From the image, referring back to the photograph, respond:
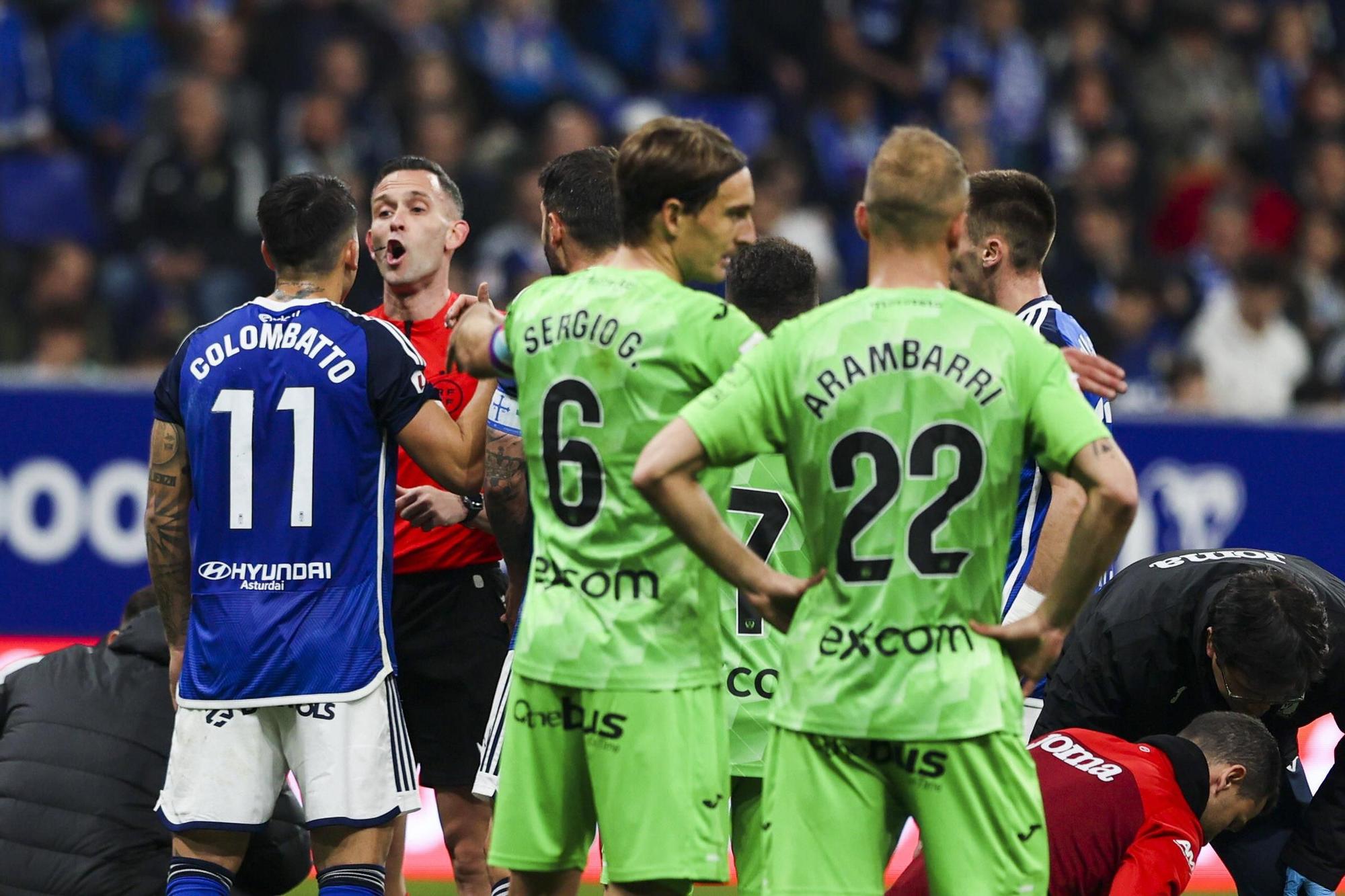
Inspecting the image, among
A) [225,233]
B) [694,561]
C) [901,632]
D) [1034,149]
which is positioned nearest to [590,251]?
[694,561]

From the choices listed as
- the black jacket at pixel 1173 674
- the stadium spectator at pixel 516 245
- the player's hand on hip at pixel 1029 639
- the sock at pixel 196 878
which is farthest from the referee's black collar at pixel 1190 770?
the stadium spectator at pixel 516 245

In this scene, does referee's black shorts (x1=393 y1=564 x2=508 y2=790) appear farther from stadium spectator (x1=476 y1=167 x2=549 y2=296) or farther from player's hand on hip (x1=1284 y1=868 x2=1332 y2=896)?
stadium spectator (x1=476 y1=167 x2=549 y2=296)

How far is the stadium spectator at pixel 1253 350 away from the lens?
12969mm

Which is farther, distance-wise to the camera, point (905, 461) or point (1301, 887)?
point (1301, 887)

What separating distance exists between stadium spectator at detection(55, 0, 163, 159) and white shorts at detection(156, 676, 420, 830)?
30.1ft

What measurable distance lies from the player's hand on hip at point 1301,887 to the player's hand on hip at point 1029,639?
6.75 feet

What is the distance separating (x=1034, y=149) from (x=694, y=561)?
1077 cm

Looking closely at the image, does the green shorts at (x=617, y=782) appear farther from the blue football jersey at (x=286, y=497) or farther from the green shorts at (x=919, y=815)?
the blue football jersey at (x=286, y=497)

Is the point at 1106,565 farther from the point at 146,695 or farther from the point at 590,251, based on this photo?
the point at 146,695

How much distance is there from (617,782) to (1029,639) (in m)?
0.99

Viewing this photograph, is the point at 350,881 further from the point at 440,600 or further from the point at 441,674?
the point at 440,600

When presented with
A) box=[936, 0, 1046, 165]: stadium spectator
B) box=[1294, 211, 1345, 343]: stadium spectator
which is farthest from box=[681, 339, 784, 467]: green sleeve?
box=[936, 0, 1046, 165]: stadium spectator

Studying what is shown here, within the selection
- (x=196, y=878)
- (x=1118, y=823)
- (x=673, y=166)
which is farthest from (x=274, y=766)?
(x=1118, y=823)

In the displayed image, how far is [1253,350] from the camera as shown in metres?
13.1
